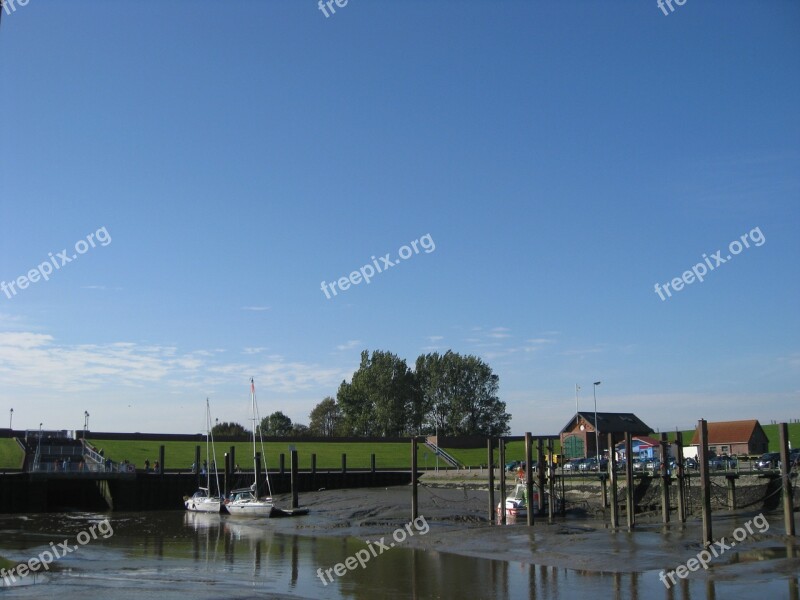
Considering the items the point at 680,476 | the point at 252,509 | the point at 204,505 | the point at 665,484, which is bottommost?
the point at 204,505

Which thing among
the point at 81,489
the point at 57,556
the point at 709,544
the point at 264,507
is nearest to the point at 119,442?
the point at 81,489

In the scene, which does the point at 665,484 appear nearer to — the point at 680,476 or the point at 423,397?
the point at 680,476

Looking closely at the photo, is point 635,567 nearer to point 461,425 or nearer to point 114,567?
point 114,567

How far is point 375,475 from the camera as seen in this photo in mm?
81062

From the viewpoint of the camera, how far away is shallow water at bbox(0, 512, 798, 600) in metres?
23.5

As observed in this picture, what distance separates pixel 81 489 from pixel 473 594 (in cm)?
5207

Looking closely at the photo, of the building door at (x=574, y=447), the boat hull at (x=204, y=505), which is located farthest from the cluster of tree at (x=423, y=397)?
the boat hull at (x=204, y=505)

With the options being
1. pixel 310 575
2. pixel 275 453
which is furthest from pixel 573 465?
pixel 310 575

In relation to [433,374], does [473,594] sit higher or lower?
lower

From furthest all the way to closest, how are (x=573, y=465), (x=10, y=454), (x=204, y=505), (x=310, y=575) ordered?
(x=10, y=454), (x=573, y=465), (x=204, y=505), (x=310, y=575)
